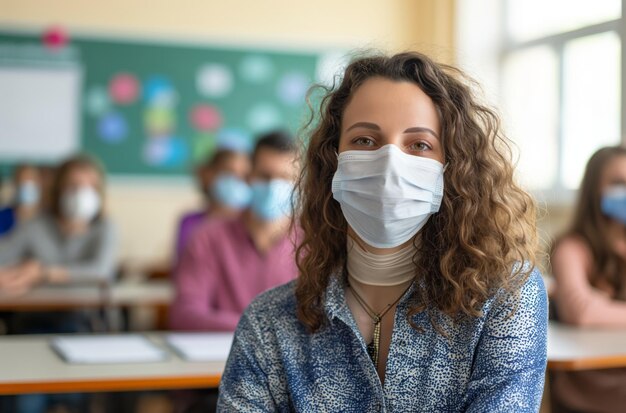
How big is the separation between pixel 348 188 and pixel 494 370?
0.40 m

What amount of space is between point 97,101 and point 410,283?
502cm

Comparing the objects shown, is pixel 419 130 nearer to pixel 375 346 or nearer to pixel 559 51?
pixel 375 346

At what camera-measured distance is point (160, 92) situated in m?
6.24

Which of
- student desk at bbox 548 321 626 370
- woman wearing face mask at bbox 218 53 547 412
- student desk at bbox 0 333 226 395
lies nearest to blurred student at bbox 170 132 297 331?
student desk at bbox 0 333 226 395

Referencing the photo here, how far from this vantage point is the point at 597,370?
2.65 m

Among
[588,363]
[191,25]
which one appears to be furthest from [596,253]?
[191,25]

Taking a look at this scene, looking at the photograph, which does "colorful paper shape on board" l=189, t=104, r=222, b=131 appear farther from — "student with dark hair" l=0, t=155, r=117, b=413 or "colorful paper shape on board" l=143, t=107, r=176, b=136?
"student with dark hair" l=0, t=155, r=117, b=413

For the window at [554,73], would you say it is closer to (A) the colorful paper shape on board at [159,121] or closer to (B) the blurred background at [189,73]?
(B) the blurred background at [189,73]

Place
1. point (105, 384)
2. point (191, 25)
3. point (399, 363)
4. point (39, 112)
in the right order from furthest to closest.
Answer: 1. point (191, 25)
2. point (39, 112)
3. point (105, 384)
4. point (399, 363)

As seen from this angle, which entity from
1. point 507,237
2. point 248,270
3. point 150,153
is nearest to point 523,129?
point 150,153

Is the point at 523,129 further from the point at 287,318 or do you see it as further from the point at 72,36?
the point at 287,318

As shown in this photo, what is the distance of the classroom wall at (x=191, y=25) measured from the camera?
601 cm

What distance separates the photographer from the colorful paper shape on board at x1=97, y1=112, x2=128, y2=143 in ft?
20.1

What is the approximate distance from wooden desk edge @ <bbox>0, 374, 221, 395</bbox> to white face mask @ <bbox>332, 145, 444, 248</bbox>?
32.3 inches
